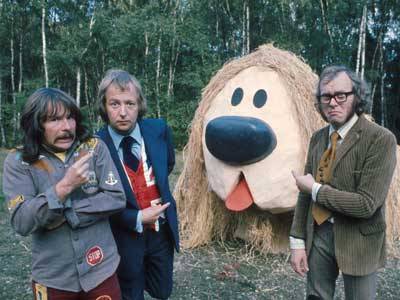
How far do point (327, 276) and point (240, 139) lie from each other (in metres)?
1.30

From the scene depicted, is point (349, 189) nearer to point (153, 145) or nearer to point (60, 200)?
point (153, 145)

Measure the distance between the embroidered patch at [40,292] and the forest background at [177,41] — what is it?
9.19 m

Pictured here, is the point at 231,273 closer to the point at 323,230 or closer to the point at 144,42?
the point at 323,230

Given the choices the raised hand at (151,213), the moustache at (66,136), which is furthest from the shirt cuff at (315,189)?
the moustache at (66,136)

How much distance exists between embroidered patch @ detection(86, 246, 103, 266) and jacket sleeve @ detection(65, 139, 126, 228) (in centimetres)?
11

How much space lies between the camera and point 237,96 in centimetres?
322

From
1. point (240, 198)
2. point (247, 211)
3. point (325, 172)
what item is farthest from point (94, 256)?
point (247, 211)

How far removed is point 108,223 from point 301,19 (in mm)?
13900

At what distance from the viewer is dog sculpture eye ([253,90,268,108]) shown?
309 cm

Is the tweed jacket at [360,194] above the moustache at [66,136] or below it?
below

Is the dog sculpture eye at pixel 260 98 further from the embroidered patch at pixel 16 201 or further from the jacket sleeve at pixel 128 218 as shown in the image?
the embroidered patch at pixel 16 201

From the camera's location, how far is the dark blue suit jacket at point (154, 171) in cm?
169

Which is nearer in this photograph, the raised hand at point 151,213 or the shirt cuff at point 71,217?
the shirt cuff at point 71,217

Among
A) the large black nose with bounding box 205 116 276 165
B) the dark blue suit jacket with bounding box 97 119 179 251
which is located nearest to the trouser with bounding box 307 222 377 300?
Result: the dark blue suit jacket with bounding box 97 119 179 251
